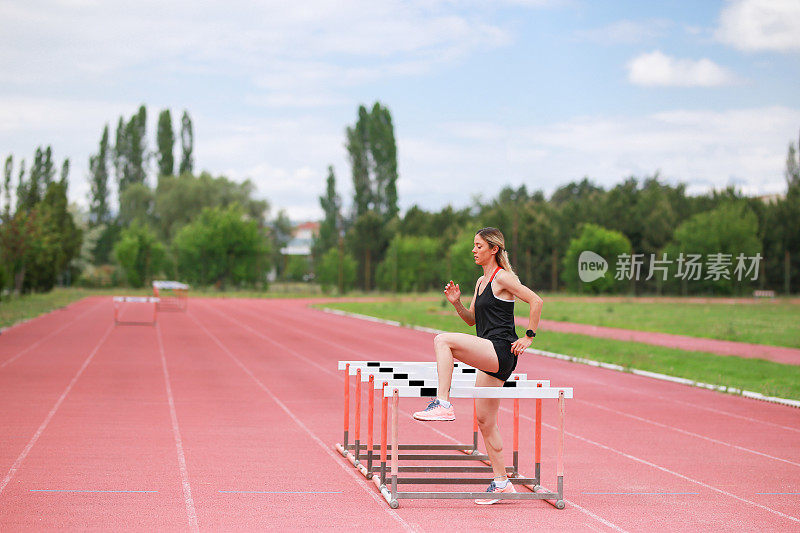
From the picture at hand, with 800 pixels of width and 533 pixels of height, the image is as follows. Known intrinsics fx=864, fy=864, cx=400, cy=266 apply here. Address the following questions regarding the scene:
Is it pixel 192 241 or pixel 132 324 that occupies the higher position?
pixel 192 241

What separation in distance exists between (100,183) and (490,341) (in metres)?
80.8

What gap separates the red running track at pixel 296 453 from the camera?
5.68 m

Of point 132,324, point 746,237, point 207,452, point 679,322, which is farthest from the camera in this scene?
point 746,237

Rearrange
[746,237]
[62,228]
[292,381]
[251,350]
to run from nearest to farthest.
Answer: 1. [292,381]
2. [251,350]
3. [62,228]
4. [746,237]

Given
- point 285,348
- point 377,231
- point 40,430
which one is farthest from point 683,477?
point 377,231

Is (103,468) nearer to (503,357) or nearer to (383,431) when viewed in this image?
(383,431)

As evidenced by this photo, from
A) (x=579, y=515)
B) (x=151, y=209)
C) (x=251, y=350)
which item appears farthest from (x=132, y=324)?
(x=151, y=209)

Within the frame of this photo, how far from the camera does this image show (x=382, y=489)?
627 centimetres

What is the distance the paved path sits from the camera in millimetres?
18906

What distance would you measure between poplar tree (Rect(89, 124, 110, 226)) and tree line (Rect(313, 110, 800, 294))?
74.4 ft

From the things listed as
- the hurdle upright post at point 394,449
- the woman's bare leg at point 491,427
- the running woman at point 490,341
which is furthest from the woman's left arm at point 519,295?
the hurdle upright post at point 394,449

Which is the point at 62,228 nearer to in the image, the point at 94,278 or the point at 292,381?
the point at 94,278

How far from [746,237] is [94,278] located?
47663mm

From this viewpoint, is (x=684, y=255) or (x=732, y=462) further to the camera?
(x=684, y=255)
